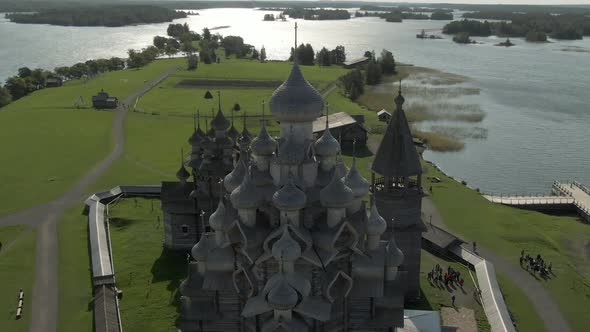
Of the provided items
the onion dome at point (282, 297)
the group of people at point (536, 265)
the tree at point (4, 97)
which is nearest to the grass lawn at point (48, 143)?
the tree at point (4, 97)

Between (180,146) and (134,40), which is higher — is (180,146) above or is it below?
below

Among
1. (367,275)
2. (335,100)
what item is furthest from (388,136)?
(335,100)

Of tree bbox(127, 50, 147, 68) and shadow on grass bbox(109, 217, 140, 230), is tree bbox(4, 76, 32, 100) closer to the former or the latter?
tree bbox(127, 50, 147, 68)

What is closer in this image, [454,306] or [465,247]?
[454,306]

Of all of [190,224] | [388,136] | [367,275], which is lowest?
[190,224]

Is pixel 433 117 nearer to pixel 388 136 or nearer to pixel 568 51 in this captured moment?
pixel 388 136

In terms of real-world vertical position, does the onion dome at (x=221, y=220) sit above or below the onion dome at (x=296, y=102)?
below

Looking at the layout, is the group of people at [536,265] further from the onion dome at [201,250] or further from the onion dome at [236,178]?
the onion dome at [201,250]

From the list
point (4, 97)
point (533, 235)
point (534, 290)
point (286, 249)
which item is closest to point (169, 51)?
point (4, 97)
